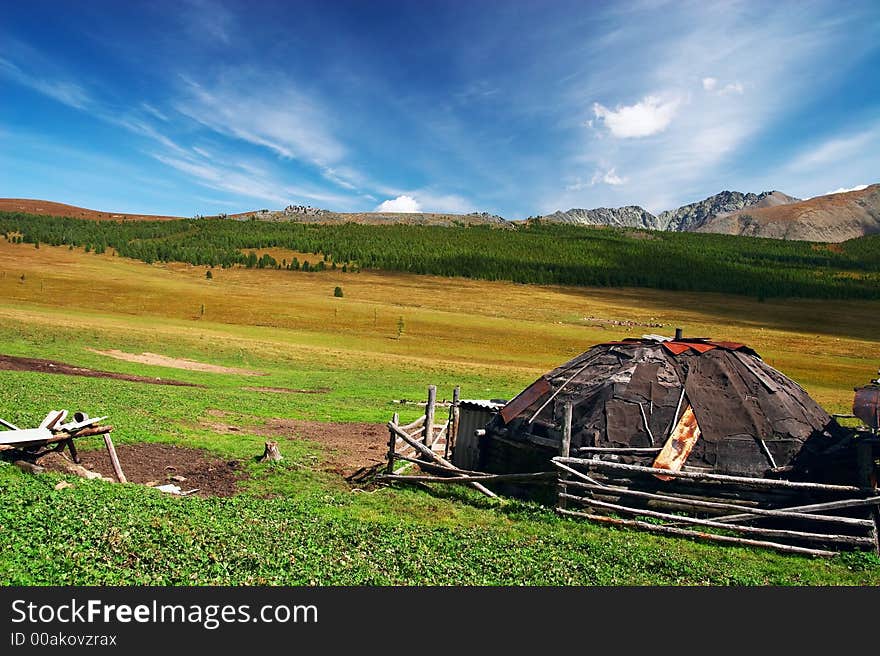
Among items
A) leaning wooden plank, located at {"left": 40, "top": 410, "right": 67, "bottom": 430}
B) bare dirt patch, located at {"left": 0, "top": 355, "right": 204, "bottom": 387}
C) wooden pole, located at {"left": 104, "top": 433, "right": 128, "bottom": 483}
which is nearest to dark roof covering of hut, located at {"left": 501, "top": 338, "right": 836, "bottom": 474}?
wooden pole, located at {"left": 104, "top": 433, "right": 128, "bottom": 483}

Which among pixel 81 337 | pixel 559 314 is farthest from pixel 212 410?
pixel 559 314

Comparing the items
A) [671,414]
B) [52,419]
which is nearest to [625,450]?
[671,414]

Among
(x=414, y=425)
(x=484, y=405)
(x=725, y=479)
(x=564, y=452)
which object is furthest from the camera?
(x=414, y=425)

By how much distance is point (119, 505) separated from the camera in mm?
11016

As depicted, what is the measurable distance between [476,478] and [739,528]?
6.45 m

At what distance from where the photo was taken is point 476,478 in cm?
1563

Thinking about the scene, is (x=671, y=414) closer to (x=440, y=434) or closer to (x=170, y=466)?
(x=440, y=434)

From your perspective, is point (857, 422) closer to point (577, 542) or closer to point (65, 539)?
point (577, 542)

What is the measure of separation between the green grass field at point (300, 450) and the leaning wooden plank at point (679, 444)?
239 cm

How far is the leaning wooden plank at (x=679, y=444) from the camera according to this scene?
14.8 metres

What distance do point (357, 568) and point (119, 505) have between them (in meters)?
5.16

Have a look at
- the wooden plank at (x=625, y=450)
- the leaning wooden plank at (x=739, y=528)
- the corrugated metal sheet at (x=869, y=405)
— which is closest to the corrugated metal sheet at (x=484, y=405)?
the wooden plank at (x=625, y=450)

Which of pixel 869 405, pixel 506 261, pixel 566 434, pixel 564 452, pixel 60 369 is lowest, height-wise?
pixel 60 369

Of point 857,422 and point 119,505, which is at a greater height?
point 119,505
